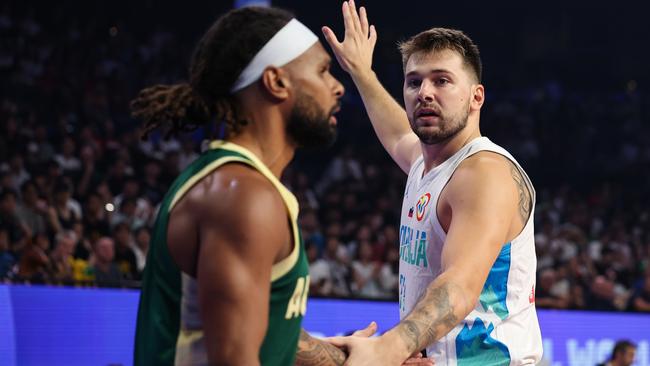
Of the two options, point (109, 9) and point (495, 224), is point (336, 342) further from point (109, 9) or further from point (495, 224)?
point (109, 9)

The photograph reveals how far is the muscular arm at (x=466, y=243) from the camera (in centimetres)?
311

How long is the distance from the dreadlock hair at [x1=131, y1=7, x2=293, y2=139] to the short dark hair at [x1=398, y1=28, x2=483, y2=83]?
1.42m

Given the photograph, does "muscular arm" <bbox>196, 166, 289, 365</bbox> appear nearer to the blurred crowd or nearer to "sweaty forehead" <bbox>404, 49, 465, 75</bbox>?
"sweaty forehead" <bbox>404, 49, 465, 75</bbox>

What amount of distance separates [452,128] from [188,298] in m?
1.81

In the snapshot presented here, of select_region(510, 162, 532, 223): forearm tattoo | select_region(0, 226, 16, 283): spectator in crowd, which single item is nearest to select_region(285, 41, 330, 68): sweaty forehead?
select_region(510, 162, 532, 223): forearm tattoo

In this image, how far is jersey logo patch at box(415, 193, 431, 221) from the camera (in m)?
3.84

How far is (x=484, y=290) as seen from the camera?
12.0 ft

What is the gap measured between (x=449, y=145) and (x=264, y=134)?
Result: 5.25 ft

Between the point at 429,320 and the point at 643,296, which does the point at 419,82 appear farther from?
the point at 643,296

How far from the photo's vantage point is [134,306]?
305 inches

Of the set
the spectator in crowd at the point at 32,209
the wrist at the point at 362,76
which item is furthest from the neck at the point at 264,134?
the spectator in crowd at the point at 32,209

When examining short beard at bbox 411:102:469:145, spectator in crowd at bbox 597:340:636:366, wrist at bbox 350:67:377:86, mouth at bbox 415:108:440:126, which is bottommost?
spectator in crowd at bbox 597:340:636:366

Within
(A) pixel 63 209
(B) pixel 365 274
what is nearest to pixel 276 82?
(A) pixel 63 209

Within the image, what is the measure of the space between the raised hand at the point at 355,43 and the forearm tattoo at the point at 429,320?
6.15 ft
